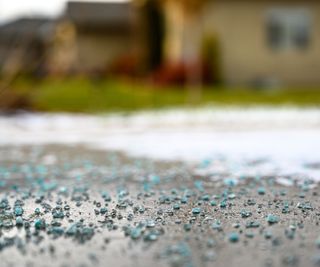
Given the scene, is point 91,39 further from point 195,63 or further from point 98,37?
point 195,63

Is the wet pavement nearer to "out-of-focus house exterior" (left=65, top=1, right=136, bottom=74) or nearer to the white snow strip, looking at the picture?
the white snow strip

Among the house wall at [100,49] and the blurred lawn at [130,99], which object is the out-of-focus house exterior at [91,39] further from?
the blurred lawn at [130,99]

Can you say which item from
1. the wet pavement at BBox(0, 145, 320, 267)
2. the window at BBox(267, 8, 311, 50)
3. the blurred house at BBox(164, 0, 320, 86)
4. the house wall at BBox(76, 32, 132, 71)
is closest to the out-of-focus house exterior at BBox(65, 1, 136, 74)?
the house wall at BBox(76, 32, 132, 71)

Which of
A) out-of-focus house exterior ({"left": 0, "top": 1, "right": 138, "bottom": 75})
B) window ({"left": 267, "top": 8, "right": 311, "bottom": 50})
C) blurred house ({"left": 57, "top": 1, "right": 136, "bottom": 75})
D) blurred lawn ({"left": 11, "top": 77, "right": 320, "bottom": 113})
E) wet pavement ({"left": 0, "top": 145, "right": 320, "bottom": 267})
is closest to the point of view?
wet pavement ({"left": 0, "top": 145, "right": 320, "bottom": 267})

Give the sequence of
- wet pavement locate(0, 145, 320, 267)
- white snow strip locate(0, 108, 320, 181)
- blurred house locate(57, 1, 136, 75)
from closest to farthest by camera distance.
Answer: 1. wet pavement locate(0, 145, 320, 267)
2. white snow strip locate(0, 108, 320, 181)
3. blurred house locate(57, 1, 136, 75)

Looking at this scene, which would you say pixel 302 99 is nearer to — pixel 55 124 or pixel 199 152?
pixel 55 124

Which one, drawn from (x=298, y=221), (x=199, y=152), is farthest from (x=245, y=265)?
(x=199, y=152)
